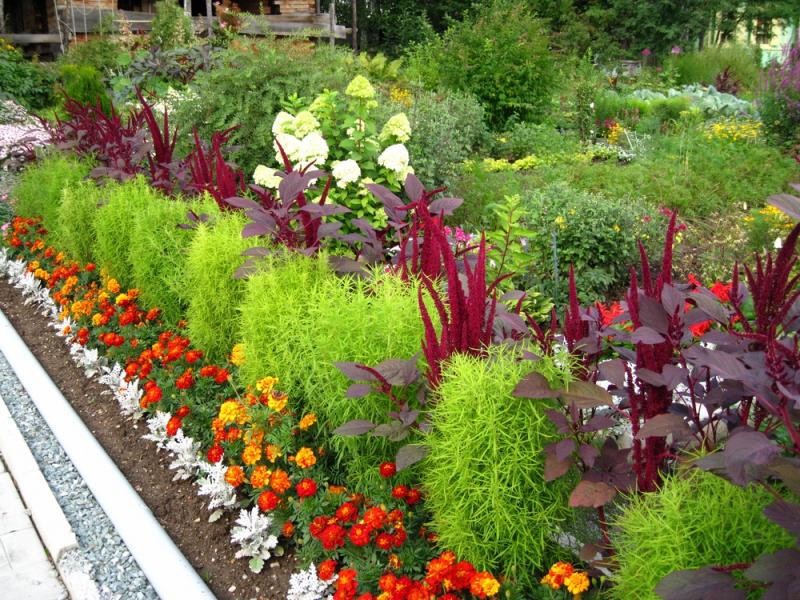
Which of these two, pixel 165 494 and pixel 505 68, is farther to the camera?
pixel 505 68

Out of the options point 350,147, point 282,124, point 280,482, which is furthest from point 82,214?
point 280,482

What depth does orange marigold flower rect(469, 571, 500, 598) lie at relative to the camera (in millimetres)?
1813

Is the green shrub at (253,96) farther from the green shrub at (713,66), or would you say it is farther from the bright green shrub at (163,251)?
the green shrub at (713,66)

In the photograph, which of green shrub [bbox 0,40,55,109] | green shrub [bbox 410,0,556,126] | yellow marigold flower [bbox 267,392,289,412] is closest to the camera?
yellow marigold flower [bbox 267,392,289,412]

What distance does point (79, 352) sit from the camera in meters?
4.07

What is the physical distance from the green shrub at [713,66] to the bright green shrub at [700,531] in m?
14.8

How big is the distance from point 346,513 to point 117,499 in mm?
1038

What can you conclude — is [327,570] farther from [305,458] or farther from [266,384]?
[266,384]

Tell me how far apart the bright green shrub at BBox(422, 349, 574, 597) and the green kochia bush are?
398mm

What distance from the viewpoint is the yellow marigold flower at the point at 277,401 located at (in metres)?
2.54

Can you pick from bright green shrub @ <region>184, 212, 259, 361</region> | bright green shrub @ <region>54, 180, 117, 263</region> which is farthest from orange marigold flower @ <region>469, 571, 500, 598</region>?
bright green shrub @ <region>54, 180, 117, 263</region>

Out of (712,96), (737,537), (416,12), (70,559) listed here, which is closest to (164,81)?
(712,96)

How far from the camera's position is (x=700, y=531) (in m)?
1.54

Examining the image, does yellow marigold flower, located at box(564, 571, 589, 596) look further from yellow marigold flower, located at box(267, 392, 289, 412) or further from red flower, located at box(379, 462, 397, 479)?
yellow marigold flower, located at box(267, 392, 289, 412)
